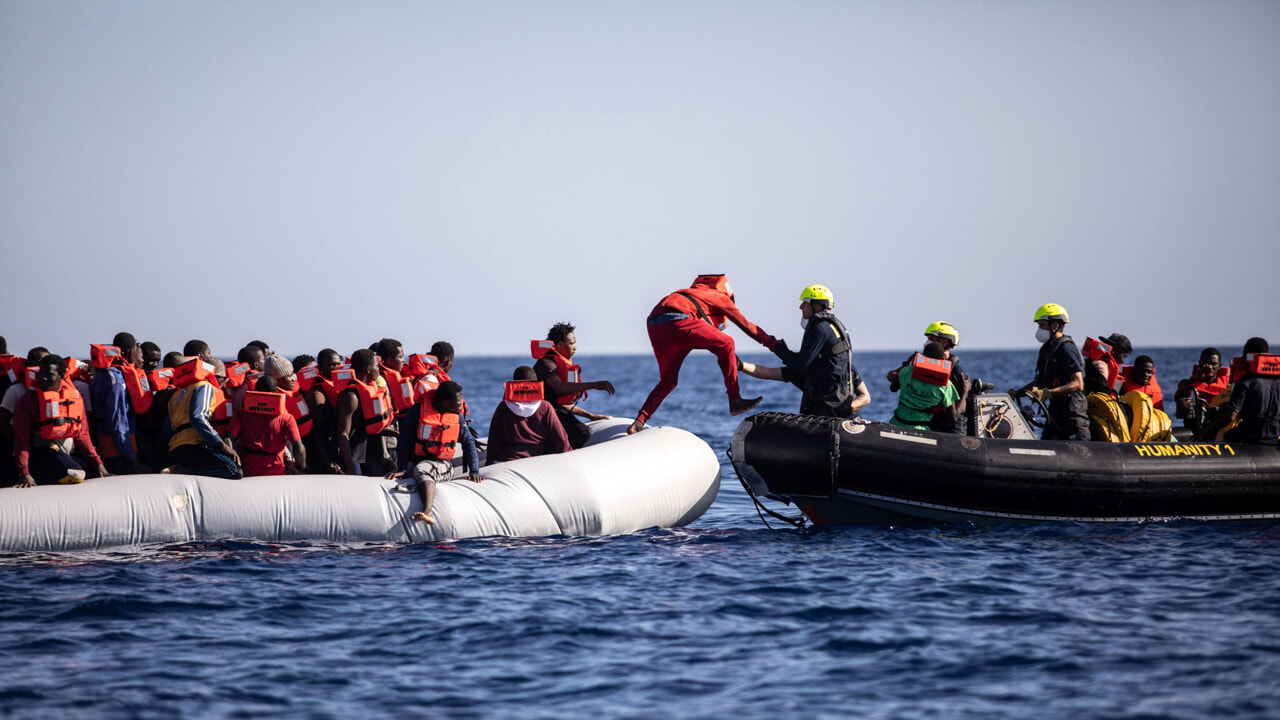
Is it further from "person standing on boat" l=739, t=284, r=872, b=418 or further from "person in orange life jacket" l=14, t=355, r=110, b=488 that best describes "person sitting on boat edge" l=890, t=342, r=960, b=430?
"person in orange life jacket" l=14, t=355, r=110, b=488

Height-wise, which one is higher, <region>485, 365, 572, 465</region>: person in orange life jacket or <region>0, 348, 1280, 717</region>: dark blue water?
<region>485, 365, 572, 465</region>: person in orange life jacket

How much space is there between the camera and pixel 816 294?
866 centimetres

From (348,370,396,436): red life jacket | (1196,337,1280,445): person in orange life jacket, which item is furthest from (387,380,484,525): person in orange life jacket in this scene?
(1196,337,1280,445): person in orange life jacket

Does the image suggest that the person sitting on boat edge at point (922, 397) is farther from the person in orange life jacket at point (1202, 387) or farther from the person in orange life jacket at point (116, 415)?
the person in orange life jacket at point (116, 415)

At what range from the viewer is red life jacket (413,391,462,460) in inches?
Result: 321

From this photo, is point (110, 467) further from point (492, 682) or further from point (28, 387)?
point (492, 682)

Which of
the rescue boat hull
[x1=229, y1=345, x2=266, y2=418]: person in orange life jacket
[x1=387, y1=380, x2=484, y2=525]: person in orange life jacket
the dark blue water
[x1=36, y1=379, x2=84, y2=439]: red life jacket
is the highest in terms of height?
[x1=229, y1=345, x2=266, y2=418]: person in orange life jacket

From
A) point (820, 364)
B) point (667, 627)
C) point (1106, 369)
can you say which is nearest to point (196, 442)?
point (667, 627)

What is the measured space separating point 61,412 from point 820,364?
18.8 feet

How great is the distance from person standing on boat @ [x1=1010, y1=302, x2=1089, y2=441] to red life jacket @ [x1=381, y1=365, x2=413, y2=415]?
5061 millimetres

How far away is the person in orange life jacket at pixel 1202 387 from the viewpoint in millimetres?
10797

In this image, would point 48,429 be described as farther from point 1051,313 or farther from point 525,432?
point 1051,313

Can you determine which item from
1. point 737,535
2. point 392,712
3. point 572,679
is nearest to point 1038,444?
point 737,535

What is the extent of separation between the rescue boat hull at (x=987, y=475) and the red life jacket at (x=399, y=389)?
2.74 metres
